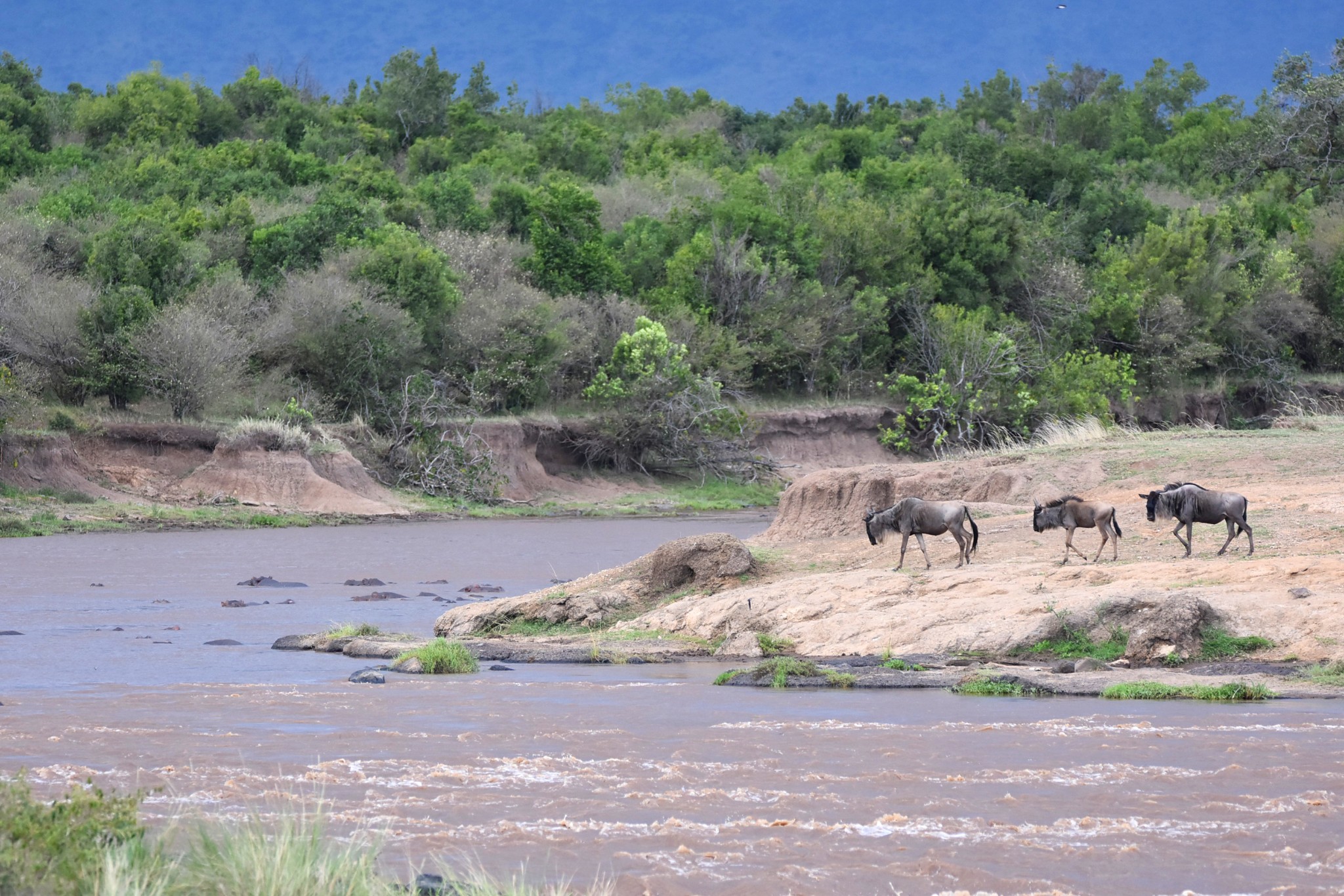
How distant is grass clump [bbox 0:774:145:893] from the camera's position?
6336 millimetres

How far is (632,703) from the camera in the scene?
12844 mm

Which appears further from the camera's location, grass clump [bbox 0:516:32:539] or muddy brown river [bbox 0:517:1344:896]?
grass clump [bbox 0:516:32:539]

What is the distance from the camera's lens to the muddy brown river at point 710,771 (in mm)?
7555

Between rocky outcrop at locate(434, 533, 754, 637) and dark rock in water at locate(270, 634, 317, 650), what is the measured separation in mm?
1561

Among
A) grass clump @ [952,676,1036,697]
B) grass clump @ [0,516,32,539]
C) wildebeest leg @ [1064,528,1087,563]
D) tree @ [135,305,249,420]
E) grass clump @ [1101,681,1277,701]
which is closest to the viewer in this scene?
grass clump @ [1101,681,1277,701]

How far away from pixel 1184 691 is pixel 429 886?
7851 millimetres

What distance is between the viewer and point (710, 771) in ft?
32.4

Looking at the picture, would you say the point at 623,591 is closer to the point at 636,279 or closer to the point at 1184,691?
the point at 1184,691

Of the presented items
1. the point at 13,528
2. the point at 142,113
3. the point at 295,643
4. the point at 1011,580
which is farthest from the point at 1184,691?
the point at 142,113

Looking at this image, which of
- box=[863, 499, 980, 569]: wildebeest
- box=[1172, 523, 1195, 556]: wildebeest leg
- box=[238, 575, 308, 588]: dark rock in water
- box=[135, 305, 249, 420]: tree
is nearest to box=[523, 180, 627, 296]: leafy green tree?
box=[135, 305, 249, 420]: tree

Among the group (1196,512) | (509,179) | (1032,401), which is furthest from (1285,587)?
(509,179)

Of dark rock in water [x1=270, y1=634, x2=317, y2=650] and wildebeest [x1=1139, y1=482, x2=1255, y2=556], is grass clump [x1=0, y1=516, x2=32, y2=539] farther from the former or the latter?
wildebeest [x1=1139, y1=482, x2=1255, y2=556]

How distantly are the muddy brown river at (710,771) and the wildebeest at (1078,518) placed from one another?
192 inches

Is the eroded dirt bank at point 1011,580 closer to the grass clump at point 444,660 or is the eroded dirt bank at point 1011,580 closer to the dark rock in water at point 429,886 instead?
the grass clump at point 444,660
